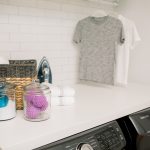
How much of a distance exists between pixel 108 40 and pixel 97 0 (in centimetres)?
42

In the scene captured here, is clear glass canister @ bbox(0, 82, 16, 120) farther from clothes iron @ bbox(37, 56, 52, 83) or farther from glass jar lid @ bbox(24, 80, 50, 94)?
clothes iron @ bbox(37, 56, 52, 83)

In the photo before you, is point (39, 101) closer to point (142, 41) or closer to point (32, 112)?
point (32, 112)

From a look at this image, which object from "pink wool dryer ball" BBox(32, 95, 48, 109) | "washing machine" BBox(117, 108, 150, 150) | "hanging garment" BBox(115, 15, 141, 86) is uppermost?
"hanging garment" BBox(115, 15, 141, 86)

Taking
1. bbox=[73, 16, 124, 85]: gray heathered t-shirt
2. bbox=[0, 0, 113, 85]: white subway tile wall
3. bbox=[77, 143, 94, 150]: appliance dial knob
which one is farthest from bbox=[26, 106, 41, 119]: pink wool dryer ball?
bbox=[73, 16, 124, 85]: gray heathered t-shirt

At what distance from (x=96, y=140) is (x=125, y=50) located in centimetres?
99

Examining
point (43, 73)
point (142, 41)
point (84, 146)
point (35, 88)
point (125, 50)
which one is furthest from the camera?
point (142, 41)

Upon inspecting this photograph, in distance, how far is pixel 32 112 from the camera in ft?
3.64

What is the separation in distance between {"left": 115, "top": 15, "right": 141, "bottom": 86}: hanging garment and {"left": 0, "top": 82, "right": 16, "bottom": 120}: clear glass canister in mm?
1032

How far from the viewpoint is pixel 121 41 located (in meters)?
1.82

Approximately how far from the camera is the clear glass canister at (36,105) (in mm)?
1116

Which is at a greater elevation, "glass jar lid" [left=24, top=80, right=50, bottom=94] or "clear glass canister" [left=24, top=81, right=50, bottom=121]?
"glass jar lid" [left=24, top=80, right=50, bottom=94]

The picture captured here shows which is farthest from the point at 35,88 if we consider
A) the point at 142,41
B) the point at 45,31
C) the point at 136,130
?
the point at 142,41

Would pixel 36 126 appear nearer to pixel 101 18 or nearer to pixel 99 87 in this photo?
pixel 99 87

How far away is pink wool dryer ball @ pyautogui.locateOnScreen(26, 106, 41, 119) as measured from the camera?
1.11 metres
